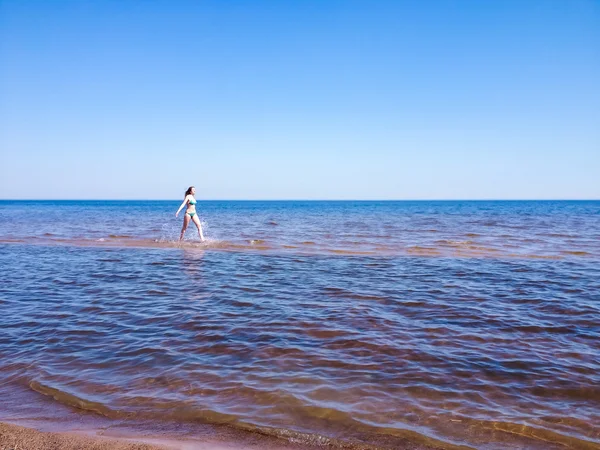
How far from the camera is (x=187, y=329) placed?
718cm

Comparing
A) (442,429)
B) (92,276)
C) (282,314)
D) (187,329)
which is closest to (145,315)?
(187,329)

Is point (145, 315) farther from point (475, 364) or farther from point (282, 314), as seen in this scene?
point (475, 364)

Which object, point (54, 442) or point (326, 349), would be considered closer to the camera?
point (54, 442)

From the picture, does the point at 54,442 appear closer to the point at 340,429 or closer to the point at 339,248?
the point at 340,429

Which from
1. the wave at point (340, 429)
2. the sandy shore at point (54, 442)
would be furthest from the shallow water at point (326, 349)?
the sandy shore at point (54, 442)

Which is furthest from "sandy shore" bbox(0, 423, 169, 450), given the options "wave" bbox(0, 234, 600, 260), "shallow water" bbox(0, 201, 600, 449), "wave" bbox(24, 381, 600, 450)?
"wave" bbox(0, 234, 600, 260)

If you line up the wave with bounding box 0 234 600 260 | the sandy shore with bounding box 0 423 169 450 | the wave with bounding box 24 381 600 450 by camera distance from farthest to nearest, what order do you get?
1. the wave with bounding box 0 234 600 260
2. the wave with bounding box 24 381 600 450
3. the sandy shore with bounding box 0 423 169 450

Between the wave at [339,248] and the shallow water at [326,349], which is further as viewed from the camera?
the wave at [339,248]

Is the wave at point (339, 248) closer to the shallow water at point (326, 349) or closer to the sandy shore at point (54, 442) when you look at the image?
the shallow water at point (326, 349)

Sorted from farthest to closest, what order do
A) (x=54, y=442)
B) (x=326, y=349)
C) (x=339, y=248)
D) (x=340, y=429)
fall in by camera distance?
(x=339, y=248) → (x=326, y=349) → (x=340, y=429) → (x=54, y=442)

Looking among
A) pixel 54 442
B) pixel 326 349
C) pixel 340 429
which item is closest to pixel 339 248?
pixel 326 349

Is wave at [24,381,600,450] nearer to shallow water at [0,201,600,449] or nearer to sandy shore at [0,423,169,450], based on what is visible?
shallow water at [0,201,600,449]

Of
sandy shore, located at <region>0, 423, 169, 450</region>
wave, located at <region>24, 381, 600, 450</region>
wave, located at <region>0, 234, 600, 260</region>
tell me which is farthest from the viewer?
wave, located at <region>0, 234, 600, 260</region>

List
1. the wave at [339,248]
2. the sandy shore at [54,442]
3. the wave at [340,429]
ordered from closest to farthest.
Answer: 1. the sandy shore at [54,442]
2. the wave at [340,429]
3. the wave at [339,248]
